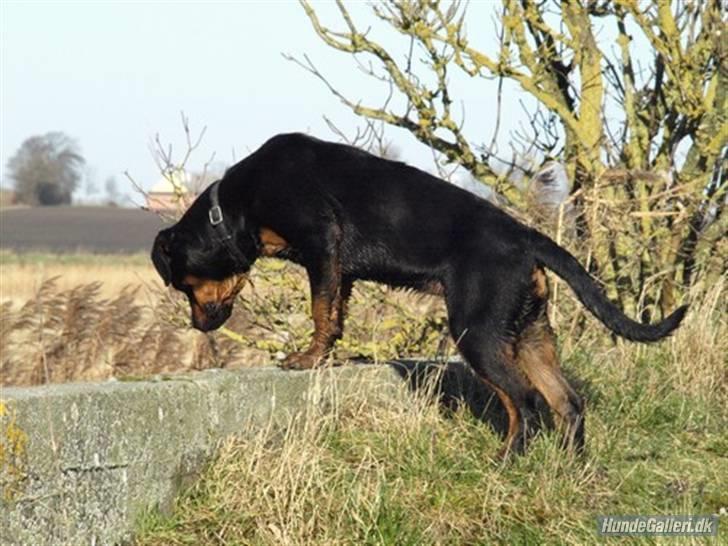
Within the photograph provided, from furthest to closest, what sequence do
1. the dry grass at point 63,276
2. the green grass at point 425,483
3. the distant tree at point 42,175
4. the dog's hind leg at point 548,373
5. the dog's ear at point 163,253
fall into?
the distant tree at point 42,175 < the dry grass at point 63,276 < the dog's ear at point 163,253 < the dog's hind leg at point 548,373 < the green grass at point 425,483

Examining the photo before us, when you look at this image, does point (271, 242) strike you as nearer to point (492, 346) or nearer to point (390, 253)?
point (390, 253)

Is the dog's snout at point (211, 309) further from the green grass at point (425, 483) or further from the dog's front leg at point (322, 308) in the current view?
the green grass at point (425, 483)

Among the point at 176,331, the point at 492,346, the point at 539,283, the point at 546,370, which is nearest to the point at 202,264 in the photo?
the point at 492,346

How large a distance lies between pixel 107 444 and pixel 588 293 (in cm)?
258

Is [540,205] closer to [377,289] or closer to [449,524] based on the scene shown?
[377,289]

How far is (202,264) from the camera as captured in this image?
727cm

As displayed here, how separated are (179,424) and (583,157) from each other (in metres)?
4.93

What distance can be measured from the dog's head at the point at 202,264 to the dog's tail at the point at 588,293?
153cm

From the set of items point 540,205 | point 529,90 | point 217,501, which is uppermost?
point 529,90

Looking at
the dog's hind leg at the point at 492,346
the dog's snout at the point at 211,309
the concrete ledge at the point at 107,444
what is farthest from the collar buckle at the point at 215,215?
the dog's hind leg at the point at 492,346

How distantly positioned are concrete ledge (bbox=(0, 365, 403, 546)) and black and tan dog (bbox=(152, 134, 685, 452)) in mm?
783

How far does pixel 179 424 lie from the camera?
600 centimetres

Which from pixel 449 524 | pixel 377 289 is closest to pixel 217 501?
pixel 449 524

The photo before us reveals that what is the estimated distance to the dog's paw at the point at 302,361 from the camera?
6.97 m
